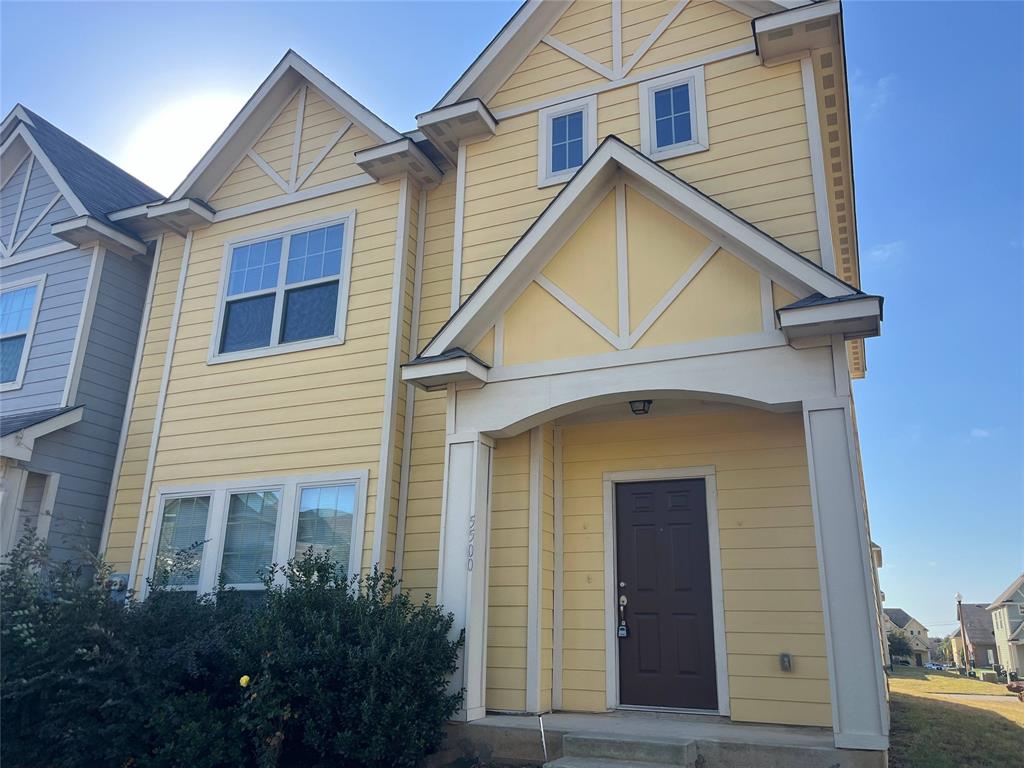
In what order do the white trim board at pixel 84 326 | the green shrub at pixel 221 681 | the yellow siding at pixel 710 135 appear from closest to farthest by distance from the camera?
1. the green shrub at pixel 221 681
2. the yellow siding at pixel 710 135
3. the white trim board at pixel 84 326

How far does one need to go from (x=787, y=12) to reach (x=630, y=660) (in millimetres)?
6305

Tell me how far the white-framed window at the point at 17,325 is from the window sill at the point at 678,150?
8973mm

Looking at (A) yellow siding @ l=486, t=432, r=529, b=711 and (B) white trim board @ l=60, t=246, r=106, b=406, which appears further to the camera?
(B) white trim board @ l=60, t=246, r=106, b=406

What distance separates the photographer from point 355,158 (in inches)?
355

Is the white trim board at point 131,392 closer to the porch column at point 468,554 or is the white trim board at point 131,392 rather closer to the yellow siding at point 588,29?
the porch column at point 468,554

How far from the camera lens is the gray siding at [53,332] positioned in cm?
998

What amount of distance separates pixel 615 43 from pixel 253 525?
6850 mm

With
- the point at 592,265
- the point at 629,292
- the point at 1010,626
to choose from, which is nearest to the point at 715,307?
the point at 629,292

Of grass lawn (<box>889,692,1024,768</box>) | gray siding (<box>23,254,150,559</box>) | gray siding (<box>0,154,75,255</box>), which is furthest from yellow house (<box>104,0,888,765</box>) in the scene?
gray siding (<box>0,154,75,255</box>)

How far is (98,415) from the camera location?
9.96 metres

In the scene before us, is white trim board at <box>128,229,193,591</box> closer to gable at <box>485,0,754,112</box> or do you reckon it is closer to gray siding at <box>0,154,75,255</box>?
gray siding at <box>0,154,75,255</box>

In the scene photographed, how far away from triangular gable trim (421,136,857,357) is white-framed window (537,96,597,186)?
4.26 ft

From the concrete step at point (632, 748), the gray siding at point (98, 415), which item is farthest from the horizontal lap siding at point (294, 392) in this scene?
the concrete step at point (632, 748)

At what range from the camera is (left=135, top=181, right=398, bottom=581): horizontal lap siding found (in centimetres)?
831
